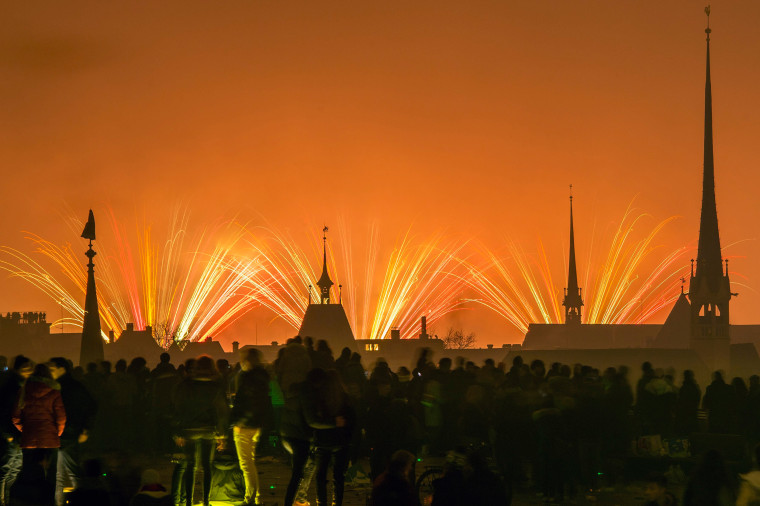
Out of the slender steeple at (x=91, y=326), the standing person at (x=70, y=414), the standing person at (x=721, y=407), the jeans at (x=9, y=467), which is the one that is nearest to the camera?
the jeans at (x=9, y=467)

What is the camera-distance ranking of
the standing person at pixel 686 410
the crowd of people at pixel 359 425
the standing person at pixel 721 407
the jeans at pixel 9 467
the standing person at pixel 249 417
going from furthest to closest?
the standing person at pixel 686 410 < the standing person at pixel 721 407 < the standing person at pixel 249 417 < the jeans at pixel 9 467 < the crowd of people at pixel 359 425

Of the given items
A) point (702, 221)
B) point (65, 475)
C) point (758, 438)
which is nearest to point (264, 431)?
point (65, 475)

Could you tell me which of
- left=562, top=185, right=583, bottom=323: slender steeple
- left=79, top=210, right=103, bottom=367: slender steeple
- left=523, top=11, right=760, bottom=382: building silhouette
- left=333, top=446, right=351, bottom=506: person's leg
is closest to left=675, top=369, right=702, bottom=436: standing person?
left=333, top=446, right=351, bottom=506: person's leg

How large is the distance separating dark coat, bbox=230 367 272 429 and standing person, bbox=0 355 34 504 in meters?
2.33

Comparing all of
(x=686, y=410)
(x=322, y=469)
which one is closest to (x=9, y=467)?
(x=322, y=469)

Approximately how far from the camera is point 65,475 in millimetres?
11195

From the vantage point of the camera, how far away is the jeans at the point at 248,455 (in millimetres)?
11235

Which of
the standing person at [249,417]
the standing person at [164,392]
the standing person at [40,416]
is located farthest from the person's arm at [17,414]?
the standing person at [249,417]

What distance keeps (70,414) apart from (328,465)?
9.66 feet

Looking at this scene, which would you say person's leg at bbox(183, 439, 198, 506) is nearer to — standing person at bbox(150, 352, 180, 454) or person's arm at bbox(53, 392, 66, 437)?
standing person at bbox(150, 352, 180, 454)

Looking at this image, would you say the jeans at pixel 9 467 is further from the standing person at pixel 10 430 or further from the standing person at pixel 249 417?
the standing person at pixel 249 417

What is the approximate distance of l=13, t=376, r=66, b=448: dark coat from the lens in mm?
10398

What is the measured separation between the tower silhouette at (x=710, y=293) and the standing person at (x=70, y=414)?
1999 inches

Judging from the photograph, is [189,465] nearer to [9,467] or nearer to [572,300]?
[9,467]
